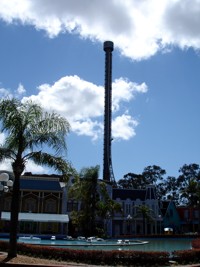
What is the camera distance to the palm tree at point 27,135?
1731cm

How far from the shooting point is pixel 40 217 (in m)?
51.4

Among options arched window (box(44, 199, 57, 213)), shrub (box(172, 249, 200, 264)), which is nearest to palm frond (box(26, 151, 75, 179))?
shrub (box(172, 249, 200, 264))

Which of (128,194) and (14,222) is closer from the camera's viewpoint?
(14,222)

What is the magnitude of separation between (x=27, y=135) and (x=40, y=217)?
3569 centimetres

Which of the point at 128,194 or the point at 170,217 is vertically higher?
the point at 128,194

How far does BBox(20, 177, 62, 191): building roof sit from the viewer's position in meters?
54.7

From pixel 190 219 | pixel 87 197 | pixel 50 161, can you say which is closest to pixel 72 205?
pixel 87 197

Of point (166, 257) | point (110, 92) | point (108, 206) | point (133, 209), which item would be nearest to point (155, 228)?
point (133, 209)

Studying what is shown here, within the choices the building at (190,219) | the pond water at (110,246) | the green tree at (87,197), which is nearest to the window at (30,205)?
the green tree at (87,197)

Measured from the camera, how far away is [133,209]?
219ft

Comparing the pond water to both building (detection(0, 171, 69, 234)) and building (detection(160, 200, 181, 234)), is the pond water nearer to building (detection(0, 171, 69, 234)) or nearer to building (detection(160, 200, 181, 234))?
building (detection(0, 171, 69, 234))

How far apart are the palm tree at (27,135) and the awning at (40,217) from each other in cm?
3369

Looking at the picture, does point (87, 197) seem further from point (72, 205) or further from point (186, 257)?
point (186, 257)

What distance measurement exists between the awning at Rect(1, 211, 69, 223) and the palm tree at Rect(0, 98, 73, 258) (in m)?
33.7
